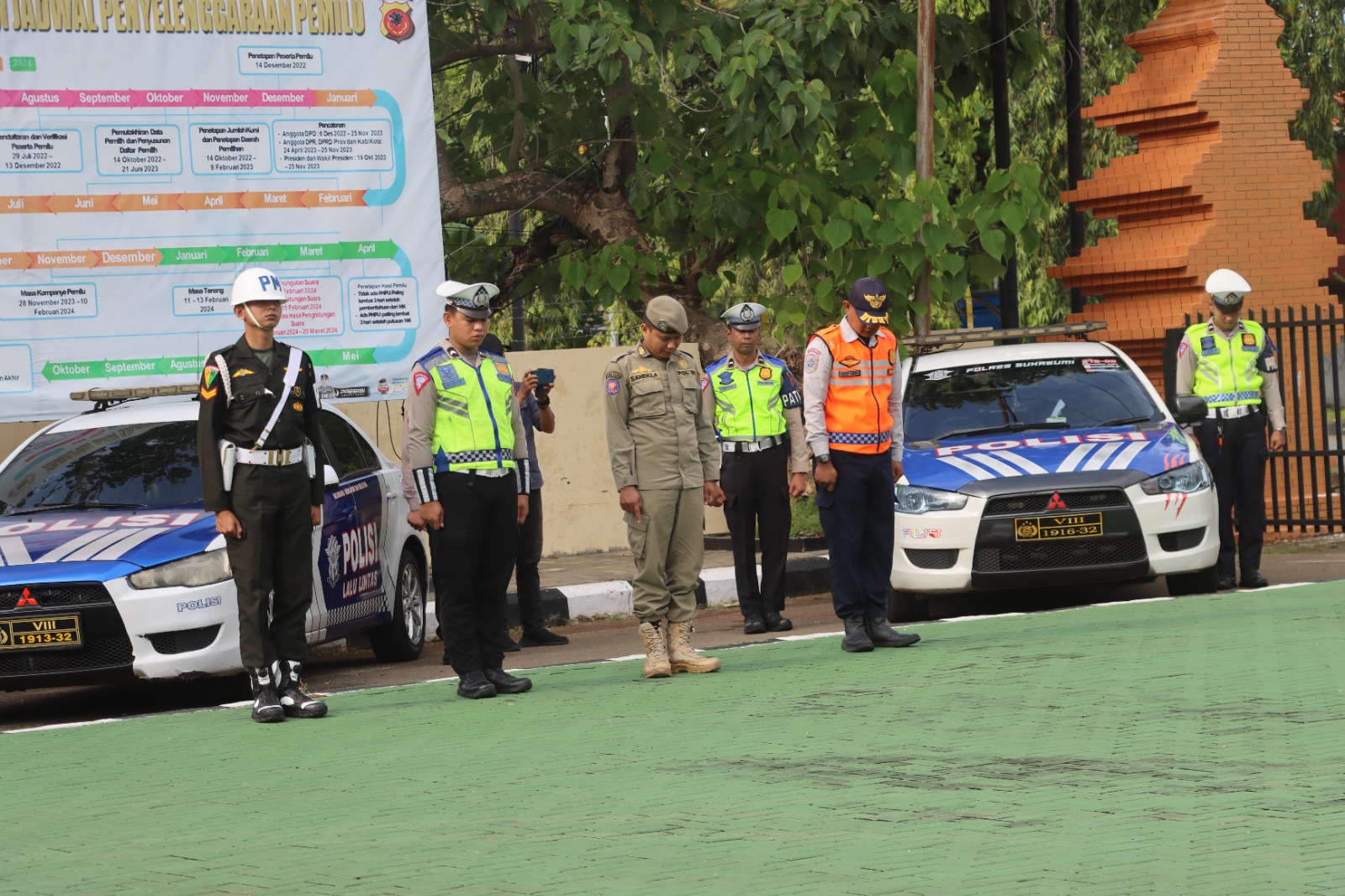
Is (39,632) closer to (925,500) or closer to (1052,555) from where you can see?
(925,500)

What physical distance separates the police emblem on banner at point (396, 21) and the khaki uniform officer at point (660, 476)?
478 cm

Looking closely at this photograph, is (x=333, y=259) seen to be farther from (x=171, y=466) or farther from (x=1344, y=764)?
(x=1344, y=764)

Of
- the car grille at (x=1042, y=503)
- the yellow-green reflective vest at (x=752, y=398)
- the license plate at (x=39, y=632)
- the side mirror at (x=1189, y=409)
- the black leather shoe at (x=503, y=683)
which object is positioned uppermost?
the yellow-green reflective vest at (x=752, y=398)

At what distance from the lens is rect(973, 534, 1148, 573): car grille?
1098 cm

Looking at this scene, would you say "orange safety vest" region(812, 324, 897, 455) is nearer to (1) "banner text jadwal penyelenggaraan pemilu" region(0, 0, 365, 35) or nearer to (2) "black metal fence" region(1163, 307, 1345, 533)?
(1) "banner text jadwal penyelenggaraan pemilu" region(0, 0, 365, 35)

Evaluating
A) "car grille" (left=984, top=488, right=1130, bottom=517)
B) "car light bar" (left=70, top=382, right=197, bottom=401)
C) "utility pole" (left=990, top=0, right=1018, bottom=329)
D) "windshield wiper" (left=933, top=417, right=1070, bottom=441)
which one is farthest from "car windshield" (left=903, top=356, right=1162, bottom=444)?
"car light bar" (left=70, top=382, right=197, bottom=401)

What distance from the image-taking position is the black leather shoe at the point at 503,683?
902 centimetres

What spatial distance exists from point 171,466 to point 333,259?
279 centimetres

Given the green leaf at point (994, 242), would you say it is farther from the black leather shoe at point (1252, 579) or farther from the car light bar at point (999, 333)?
the black leather shoe at point (1252, 579)

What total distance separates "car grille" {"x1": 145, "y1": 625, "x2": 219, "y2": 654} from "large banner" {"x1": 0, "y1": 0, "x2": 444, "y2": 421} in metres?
3.34

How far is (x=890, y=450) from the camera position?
32.2 feet

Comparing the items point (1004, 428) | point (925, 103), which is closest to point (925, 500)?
point (1004, 428)

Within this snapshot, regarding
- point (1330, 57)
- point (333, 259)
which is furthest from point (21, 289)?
point (1330, 57)

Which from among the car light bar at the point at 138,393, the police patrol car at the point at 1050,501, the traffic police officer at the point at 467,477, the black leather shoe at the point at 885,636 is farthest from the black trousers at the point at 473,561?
the police patrol car at the point at 1050,501
